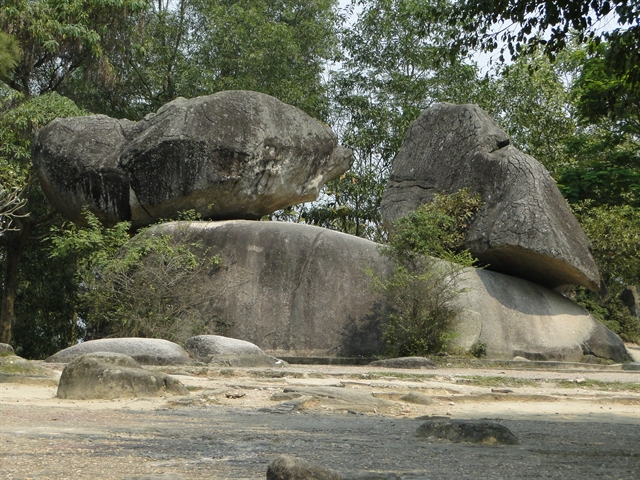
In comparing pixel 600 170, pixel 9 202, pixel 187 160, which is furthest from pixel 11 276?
pixel 600 170

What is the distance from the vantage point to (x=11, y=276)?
24.7 metres

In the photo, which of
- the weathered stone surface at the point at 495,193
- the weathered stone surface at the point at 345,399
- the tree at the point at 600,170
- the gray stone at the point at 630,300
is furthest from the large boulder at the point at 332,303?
the weathered stone surface at the point at 345,399

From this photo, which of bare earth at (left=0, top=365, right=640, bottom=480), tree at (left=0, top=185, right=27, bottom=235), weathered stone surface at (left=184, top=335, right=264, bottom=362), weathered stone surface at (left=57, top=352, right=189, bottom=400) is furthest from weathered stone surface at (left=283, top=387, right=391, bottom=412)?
tree at (left=0, top=185, right=27, bottom=235)

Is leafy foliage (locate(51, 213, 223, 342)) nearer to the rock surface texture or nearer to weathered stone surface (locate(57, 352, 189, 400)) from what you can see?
the rock surface texture

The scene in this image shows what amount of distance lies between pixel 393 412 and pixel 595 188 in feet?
59.1

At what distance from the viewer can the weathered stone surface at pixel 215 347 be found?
1421 cm

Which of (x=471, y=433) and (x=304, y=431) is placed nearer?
(x=471, y=433)

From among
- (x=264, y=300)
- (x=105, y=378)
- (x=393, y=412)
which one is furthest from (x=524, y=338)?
(x=105, y=378)

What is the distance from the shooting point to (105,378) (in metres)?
8.48

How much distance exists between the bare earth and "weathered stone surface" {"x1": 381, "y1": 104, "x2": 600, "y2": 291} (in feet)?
21.5

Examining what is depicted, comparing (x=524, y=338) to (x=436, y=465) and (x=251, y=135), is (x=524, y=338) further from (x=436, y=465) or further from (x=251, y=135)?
(x=436, y=465)

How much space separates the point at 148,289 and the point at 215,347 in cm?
350

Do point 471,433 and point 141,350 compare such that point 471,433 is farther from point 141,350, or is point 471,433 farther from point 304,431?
point 141,350

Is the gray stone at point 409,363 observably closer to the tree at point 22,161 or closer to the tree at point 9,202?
the tree at point 9,202
